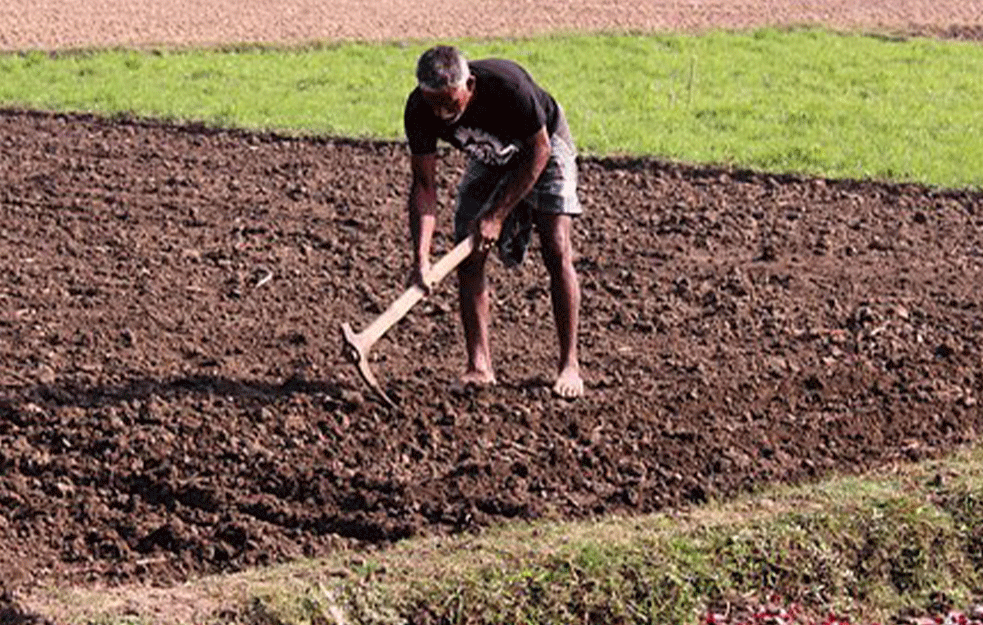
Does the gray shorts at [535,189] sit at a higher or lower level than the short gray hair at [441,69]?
lower

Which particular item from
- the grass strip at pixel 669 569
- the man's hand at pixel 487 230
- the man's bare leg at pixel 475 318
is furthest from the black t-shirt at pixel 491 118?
the grass strip at pixel 669 569

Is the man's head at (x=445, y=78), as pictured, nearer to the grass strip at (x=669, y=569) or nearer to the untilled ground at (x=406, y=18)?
the grass strip at (x=669, y=569)

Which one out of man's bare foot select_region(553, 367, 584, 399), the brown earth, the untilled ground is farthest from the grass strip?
the untilled ground

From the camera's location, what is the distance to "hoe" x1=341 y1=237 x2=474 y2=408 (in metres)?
8.35

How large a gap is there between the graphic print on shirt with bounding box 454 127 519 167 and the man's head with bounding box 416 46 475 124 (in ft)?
1.02

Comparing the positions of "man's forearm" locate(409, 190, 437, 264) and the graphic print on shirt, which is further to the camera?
"man's forearm" locate(409, 190, 437, 264)

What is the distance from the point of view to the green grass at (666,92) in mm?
15625

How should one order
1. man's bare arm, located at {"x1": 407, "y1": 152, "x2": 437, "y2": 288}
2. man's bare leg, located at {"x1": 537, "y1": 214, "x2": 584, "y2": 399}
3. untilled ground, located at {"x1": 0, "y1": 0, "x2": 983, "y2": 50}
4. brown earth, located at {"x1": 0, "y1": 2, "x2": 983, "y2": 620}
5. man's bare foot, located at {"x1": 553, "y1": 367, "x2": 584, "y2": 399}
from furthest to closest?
untilled ground, located at {"x1": 0, "y1": 0, "x2": 983, "y2": 50} → man's bare foot, located at {"x1": 553, "y1": 367, "x2": 584, "y2": 399} → man's bare leg, located at {"x1": 537, "y1": 214, "x2": 584, "y2": 399} → man's bare arm, located at {"x1": 407, "y1": 152, "x2": 437, "y2": 288} → brown earth, located at {"x1": 0, "y1": 2, "x2": 983, "y2": 620}

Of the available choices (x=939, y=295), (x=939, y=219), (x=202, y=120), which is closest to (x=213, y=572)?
(x=939, y=295)

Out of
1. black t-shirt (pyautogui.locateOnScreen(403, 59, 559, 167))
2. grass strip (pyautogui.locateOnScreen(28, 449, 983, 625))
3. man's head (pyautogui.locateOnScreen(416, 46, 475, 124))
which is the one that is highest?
man's head (pyautogui.locateOnScreen(416, 46, 475, 124))

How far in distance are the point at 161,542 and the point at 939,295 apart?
504cm

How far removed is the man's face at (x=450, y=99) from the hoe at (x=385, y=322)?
1.83ft

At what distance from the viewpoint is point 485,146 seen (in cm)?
852

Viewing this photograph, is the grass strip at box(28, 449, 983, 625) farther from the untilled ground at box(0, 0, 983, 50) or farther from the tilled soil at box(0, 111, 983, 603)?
the untilled ground at box(0, 0, 983, 50)
